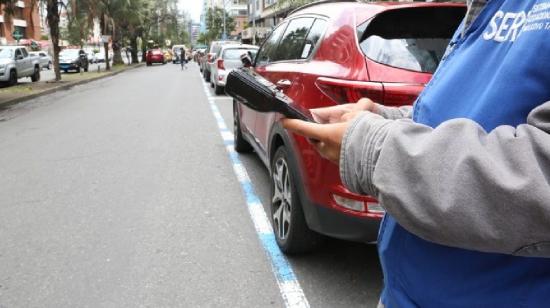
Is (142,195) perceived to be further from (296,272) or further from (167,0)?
(167,0)

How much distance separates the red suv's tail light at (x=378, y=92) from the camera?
111 inches

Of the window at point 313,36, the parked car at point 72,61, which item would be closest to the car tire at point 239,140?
the window at point 313,36

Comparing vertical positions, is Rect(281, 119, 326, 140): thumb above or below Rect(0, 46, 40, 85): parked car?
above

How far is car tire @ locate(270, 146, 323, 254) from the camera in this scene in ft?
→ 11.2

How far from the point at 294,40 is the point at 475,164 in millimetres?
3448

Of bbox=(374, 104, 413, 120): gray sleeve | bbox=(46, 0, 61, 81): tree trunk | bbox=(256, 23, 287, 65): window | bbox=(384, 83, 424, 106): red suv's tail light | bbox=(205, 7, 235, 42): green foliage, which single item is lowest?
bbox=(384, 83, 424, 106): red suv's tail light

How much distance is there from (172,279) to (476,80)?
2.76 metres

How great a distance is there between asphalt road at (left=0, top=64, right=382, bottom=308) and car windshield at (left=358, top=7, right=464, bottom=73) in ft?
4.76

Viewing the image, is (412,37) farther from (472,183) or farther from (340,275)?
(472,183)

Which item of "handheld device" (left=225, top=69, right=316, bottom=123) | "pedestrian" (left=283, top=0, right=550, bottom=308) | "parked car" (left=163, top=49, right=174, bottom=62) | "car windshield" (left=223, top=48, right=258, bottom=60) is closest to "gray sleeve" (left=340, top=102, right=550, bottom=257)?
"pedestrian" (left=283, top=0, right=550, bottom=308)

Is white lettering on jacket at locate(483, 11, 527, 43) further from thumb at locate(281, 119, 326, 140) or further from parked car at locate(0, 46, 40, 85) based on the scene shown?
parked car at locate(0, 46, 40, 85)

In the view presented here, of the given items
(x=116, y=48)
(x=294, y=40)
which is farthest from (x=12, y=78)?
(x=116, y=48)

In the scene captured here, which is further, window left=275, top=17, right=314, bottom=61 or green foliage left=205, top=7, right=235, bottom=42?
green foliage left=205, top=7, right=235, bottom=42

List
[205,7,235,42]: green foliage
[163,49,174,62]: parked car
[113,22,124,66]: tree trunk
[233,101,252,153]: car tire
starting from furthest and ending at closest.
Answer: [205,7,235,42]: green foliage, [163,49,174,62]: parked car, [113,22,124,66]: tree trunk, [233,101,252,153]: car tire
